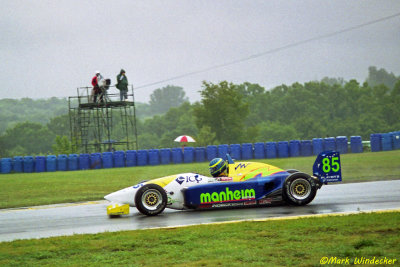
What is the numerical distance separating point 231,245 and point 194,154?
28290 millimetres

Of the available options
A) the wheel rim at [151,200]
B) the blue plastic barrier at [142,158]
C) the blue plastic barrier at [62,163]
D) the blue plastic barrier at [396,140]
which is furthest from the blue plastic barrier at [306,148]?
the wheel rim at [151,200]

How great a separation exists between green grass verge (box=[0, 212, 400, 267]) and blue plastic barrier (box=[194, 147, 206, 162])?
2621 centimetres

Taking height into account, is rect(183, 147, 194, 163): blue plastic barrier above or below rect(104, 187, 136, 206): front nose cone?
above

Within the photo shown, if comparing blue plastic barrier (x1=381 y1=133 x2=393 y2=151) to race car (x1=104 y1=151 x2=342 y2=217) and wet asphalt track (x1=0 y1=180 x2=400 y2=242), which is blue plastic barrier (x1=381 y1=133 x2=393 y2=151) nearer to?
wet asphalt track (x1=0 y1=180 x2=400 y2=242)

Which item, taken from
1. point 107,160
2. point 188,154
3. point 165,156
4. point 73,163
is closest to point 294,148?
point 188,154

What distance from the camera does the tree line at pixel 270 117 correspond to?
6341cm

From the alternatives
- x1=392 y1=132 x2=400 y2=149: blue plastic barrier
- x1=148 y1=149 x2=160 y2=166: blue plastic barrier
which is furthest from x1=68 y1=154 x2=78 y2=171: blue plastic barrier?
x1=392 y1=132 x2=400 y2=149: blue plastic barrier

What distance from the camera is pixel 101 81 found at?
43031 millimetres

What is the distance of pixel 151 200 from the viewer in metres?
11.6

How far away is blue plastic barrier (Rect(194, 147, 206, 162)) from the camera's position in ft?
117

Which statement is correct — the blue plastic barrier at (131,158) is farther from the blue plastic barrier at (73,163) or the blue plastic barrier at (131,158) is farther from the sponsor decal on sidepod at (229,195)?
the sponsor decal on sidepod at (229,195)

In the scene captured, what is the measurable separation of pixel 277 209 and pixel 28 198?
10319mm

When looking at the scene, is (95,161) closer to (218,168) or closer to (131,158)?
(131,158)

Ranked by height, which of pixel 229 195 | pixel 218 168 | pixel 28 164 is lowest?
pixel 229 195
